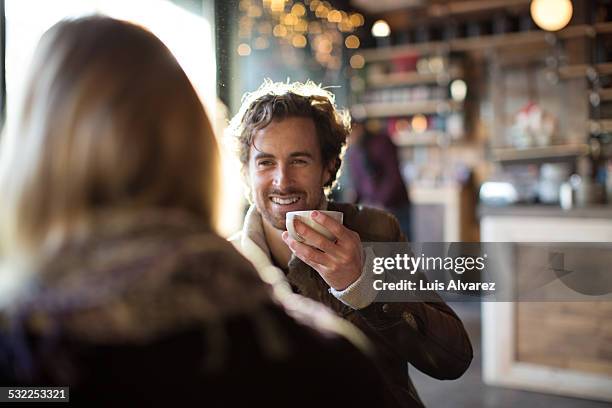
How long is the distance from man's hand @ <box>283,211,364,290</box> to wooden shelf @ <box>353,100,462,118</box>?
12.0 ft

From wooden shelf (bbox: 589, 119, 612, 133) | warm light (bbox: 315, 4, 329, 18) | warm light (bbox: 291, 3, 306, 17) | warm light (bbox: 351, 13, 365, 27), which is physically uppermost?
warm light (bbox: 315, 4, 329, 18)

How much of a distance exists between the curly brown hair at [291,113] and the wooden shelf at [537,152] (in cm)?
137

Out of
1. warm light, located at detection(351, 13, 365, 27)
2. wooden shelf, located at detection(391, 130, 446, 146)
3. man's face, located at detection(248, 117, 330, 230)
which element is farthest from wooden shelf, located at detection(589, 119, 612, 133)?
wooden shelf, located at detection(391, 130, 446, 146)

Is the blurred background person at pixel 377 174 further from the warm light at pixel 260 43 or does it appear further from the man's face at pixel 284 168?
the man's face at pixel 284 168

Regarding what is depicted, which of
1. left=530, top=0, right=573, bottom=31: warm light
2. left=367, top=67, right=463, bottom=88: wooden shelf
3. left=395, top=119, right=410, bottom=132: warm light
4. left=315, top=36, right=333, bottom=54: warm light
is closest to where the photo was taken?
left=315, top=36, right=333, bottom=54: warm light

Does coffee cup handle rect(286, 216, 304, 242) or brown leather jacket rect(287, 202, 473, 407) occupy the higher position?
coffee cup handle rect(286, 216, 304, 242)

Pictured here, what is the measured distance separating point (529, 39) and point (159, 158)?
338 centimetres

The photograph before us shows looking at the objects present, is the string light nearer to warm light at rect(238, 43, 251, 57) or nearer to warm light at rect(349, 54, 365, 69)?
warm light at rect(238, 43, 251, 57)

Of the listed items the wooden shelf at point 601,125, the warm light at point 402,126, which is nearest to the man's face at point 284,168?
the wooden shelf at point 601,125

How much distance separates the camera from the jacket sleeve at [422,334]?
0.83m

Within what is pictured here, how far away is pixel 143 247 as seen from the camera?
1.49ft

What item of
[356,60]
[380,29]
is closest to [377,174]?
[356,60]

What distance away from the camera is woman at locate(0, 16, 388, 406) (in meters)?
0.45

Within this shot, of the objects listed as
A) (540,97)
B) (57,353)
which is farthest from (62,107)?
(540,97)
